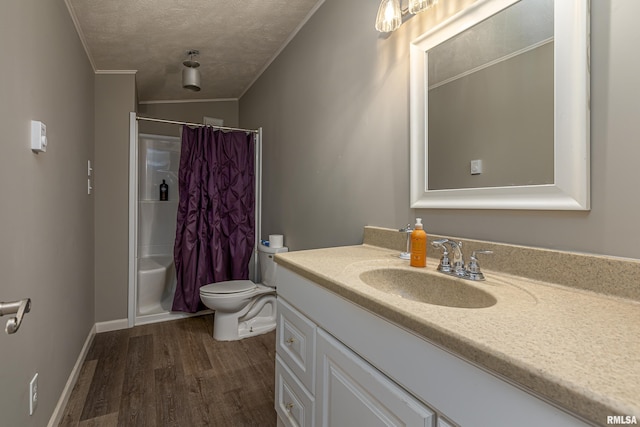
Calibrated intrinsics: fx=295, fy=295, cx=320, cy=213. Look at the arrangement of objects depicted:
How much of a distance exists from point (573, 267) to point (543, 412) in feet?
1.78

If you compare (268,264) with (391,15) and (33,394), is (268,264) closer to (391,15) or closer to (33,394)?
(33,394)

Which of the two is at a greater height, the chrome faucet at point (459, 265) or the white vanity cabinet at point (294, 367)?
the chrome faucet at point (459, 265)

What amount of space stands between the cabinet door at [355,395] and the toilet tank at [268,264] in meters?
1.49

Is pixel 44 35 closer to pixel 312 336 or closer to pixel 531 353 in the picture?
pixel 312 336

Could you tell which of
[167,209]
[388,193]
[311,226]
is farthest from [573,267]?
[167,209]

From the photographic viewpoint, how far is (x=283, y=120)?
2.54 metres

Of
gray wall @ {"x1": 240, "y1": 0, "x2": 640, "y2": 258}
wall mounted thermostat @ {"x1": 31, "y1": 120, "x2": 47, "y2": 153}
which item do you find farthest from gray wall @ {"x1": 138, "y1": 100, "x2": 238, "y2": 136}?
wall mounted thermostat @ {"x1": 31, "y1": 120, "x2": 47, "y2": 153}

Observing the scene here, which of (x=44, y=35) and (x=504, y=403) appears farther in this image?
(x=44, y=35)

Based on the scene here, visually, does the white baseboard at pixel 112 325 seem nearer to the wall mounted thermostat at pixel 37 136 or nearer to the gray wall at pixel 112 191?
the gray wall at pixel 112 191

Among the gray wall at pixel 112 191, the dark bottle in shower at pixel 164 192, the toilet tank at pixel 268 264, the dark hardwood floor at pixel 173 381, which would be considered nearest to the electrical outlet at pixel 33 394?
the dark hardwood floor at pixel 173 381

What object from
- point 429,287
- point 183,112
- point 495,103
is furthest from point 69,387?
point 183,112

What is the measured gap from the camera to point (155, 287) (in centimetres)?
276

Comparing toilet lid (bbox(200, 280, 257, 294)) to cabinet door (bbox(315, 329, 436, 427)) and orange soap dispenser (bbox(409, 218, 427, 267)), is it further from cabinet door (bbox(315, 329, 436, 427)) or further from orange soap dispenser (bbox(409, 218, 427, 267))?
orange soap dispenser (bbox(409, 218, 427, 267))

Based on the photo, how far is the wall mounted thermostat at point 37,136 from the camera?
1162 millimetres
